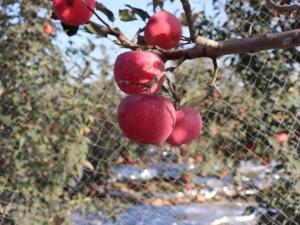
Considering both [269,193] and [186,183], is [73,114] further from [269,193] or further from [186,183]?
Result: [186,183]

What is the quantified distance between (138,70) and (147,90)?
36 millimetres

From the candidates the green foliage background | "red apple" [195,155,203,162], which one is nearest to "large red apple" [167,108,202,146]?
the green foliage background

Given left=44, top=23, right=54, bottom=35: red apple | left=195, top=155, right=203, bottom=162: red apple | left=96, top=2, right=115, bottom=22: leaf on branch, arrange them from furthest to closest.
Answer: left=195, top=155, right=203, bottom=162: red apple → left=44, top=23, right=54, bottom=35: red apple → left=96, top=2, right=115, bottom=22: leaf on branch

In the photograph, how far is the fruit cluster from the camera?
0.66m

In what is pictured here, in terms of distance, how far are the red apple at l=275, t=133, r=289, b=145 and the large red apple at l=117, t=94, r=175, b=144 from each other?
189 centimetres

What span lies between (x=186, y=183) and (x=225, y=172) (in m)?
0.48

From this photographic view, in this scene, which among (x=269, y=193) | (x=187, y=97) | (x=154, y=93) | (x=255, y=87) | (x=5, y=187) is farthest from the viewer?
(x=255, y=87)

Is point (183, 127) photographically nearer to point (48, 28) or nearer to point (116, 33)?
point (116, 33)

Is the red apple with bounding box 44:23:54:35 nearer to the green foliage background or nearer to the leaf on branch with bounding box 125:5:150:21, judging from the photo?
the green foliage background

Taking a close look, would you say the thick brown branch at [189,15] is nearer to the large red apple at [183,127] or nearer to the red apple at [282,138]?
the large red apple at [183,127]

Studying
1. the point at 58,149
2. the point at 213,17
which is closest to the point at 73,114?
the point at 58,149

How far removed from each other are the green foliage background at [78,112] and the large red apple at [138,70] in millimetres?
1684

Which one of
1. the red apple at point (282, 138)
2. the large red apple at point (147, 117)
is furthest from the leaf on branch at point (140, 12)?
the red apple at point (282, 138)

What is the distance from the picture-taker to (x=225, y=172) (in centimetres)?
360
